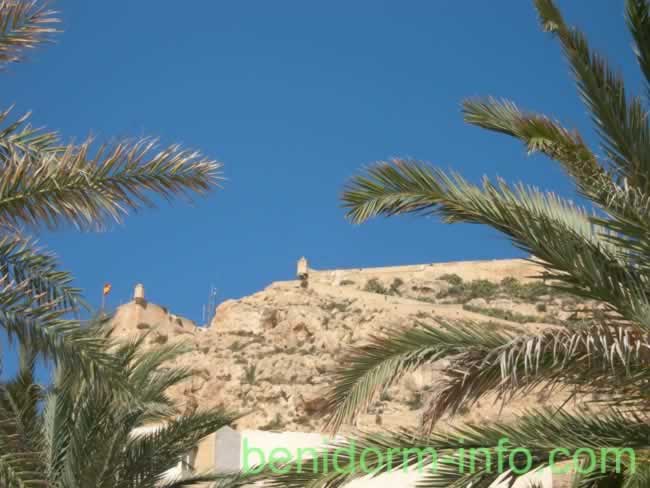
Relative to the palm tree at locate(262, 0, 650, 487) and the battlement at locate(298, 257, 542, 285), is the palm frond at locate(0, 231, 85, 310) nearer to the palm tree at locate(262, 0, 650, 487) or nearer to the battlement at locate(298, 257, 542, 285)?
the palm tree at locate(262, 0, 650, 487)

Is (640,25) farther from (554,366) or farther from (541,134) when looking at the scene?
(554,366)

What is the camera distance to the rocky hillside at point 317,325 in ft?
100.0

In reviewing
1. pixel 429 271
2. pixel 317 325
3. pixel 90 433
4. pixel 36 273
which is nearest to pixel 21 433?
pixel 90 433

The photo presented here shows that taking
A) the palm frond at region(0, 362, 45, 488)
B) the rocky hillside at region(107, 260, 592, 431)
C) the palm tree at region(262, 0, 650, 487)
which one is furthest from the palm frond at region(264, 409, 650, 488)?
the rocky hillside at region(107, 260, 592, 431)

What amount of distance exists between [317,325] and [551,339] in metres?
31.9

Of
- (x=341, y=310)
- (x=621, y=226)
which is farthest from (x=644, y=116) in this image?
(x=341, y=310)

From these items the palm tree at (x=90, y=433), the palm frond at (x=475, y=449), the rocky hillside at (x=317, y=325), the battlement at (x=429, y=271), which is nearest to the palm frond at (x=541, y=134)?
the palm frond at (x=475, y=449)

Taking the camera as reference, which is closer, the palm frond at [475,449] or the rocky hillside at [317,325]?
the palm frond at [475,449]

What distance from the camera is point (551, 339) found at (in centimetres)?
619

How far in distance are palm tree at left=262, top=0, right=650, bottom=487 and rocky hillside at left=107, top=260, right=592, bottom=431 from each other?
14825 millimetres

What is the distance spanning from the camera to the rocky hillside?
1200 inches

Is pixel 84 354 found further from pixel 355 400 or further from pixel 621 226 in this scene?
pixel 621 226

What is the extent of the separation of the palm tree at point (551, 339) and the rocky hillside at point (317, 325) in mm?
14825

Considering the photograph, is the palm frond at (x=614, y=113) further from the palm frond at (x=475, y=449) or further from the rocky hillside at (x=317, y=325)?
the rocky hillside at (x=317, y=325)
